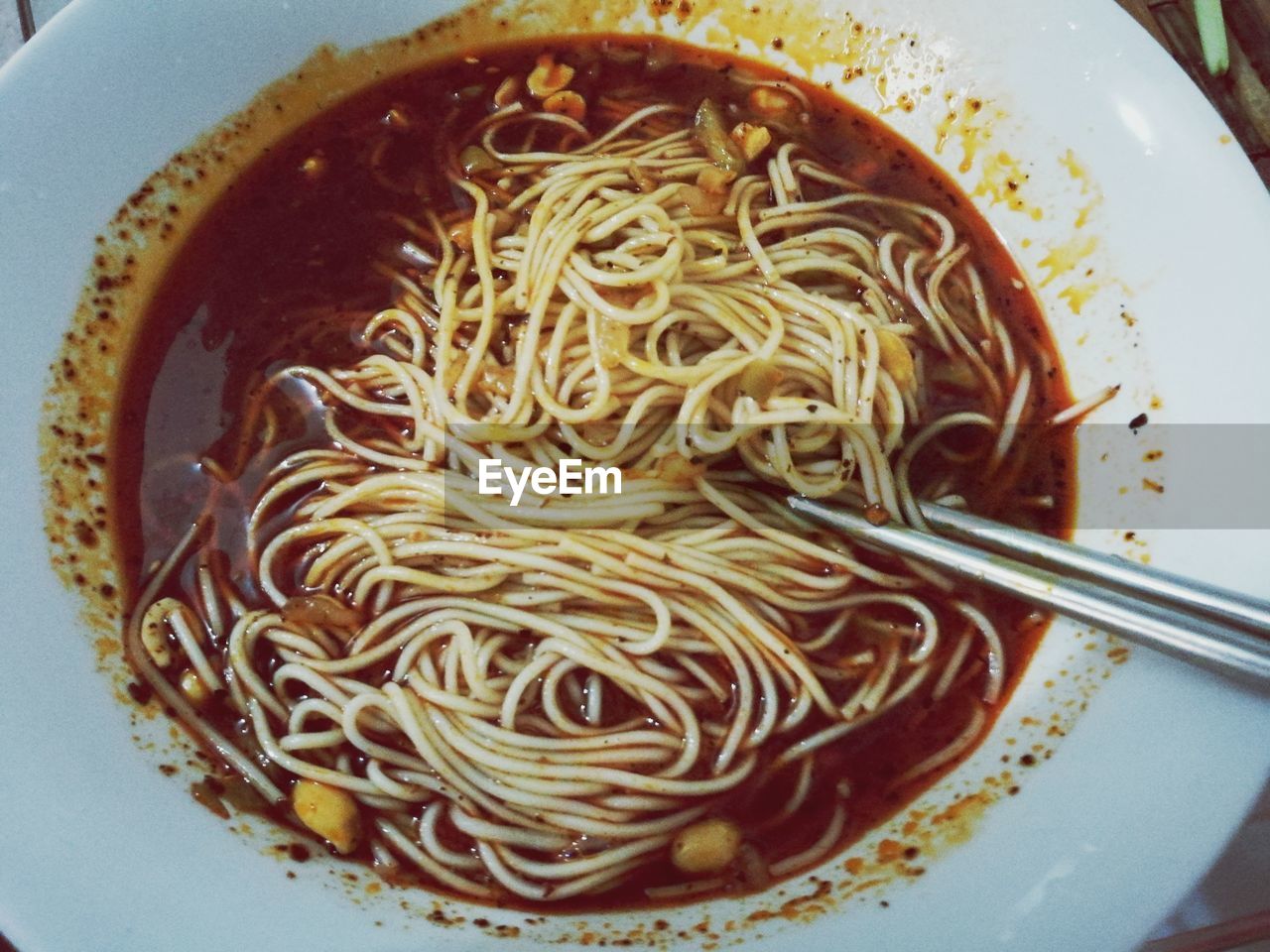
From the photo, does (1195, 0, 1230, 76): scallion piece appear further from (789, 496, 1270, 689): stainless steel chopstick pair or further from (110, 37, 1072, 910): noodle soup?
(789, 496, 1270, 689): stainless steel chopstick pair

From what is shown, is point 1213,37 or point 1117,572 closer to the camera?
point 1117,572

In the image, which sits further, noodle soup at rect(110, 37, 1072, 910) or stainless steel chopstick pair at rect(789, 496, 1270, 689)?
noodle soup at rect(110, 37, 1072, 910)

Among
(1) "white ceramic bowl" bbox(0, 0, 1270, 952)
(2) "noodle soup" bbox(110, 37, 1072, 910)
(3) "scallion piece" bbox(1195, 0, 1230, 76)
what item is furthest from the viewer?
(3) "scallion piece" bbox(1195, 0, 1230, 76)

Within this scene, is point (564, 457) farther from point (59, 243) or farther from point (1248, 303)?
point (1248, 303)

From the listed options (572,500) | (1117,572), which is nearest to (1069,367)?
(1117,572)

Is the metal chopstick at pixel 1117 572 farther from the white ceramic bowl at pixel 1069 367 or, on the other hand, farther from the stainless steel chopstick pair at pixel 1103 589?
the white ceramic bowl at pixel 1069 367

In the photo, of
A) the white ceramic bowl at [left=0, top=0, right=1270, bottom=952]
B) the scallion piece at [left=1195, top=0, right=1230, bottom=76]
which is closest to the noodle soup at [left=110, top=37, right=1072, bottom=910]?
the white ceramic bowl at [left=0, top=0, right=1270, bottom=952]

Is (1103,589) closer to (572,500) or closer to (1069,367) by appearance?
(1069,367)
